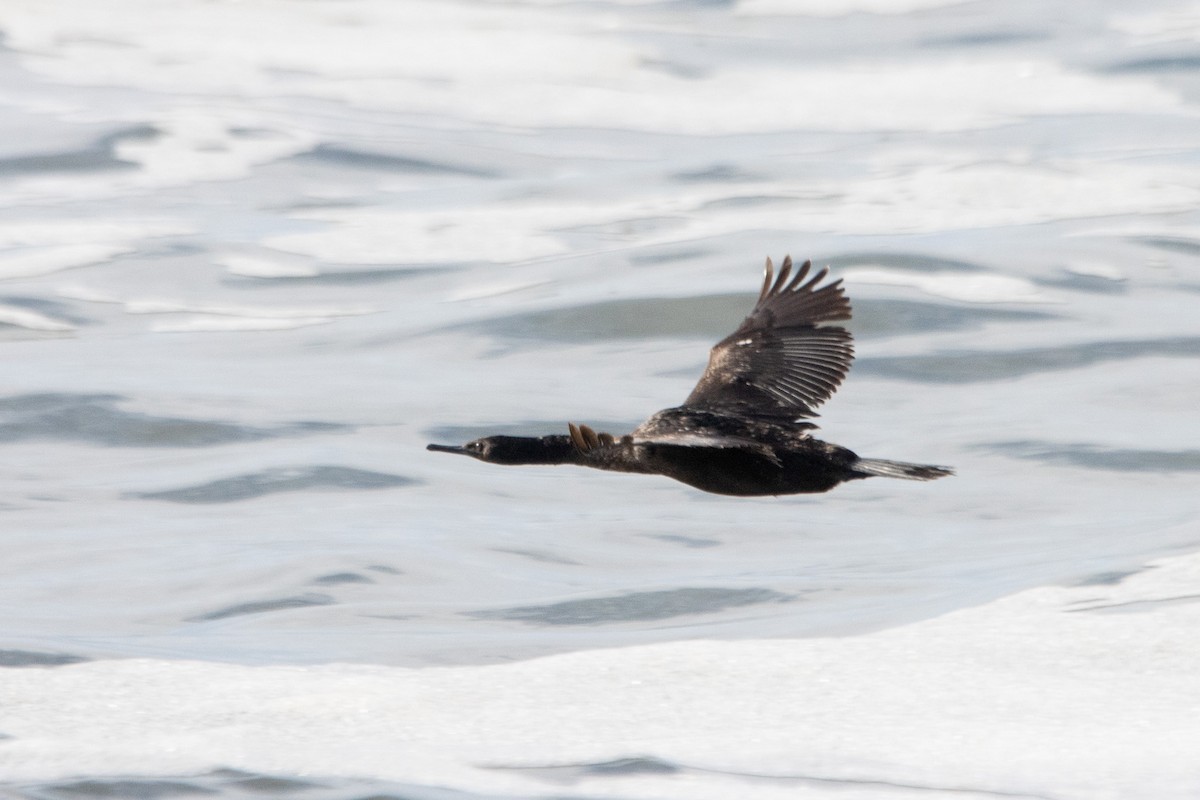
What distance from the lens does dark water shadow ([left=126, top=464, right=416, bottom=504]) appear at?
48.2 ft

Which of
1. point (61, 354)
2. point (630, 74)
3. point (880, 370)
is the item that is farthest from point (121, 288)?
point (630, 74)

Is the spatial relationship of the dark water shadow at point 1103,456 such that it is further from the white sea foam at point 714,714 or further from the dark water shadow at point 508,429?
the white sea foam at point 714,714

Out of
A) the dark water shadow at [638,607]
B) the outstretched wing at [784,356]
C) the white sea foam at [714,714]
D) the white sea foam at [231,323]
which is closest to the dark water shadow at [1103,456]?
the dark water shadow at [638,607]

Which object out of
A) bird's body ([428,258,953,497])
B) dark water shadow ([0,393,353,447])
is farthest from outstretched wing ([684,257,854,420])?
dark water shadow ([0,393,353,447])

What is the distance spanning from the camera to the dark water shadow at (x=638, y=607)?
1170 cm

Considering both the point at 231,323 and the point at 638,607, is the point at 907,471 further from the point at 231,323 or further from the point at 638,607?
the point at 231,323

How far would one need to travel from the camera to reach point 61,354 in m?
18.3

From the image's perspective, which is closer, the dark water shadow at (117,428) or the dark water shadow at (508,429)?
the dark water shadow at (508,429)

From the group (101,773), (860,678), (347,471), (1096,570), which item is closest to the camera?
(101,773)

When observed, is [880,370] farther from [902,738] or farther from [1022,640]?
[902,738]

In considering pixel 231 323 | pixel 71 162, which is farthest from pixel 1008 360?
pixel 71 162

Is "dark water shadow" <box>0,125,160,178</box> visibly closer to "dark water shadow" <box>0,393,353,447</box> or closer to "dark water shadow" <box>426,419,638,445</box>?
"dark water shadow" <box>0,393,353,447</box>

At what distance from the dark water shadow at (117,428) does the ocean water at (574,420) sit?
0.12ft

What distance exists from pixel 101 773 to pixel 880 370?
407 inches
